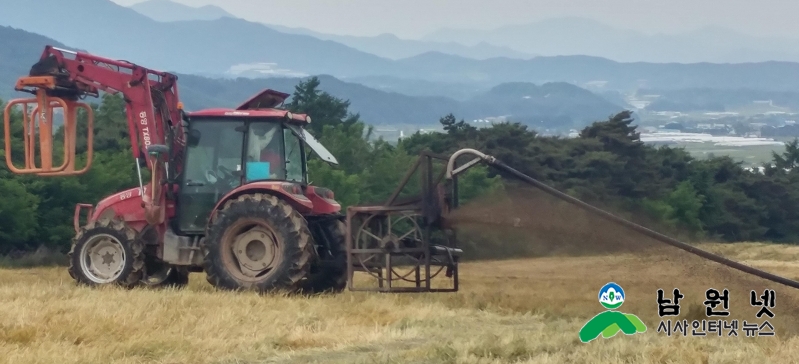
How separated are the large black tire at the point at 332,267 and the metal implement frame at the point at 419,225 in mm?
1056

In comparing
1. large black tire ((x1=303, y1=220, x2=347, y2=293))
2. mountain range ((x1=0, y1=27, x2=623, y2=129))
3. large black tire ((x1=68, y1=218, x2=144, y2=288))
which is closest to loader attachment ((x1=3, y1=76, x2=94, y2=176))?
large black tire ((x1=68, y1=218, x2=144, y2=288))

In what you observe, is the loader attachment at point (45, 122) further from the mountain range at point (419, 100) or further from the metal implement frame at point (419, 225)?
the mountain range at point (419, 100)

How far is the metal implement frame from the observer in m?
11.3

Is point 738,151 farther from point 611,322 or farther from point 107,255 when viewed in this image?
point 611,322

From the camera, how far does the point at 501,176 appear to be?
19.8m

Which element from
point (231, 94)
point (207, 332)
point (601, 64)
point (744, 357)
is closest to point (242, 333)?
point (207, 332)

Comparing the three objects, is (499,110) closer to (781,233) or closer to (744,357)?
(781,233)

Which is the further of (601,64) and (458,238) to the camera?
(601,64)

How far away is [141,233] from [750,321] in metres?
7.10

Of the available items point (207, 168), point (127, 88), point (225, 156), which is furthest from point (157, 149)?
point (127, 88)

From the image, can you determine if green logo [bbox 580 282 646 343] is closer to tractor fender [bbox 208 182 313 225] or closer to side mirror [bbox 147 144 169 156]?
tractor fender [bbox 208 182 313 225]

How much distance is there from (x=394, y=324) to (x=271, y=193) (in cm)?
318

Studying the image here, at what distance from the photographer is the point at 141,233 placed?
41.4 feet

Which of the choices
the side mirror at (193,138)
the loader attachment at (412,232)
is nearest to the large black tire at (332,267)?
the loader attachment at (412,232)
